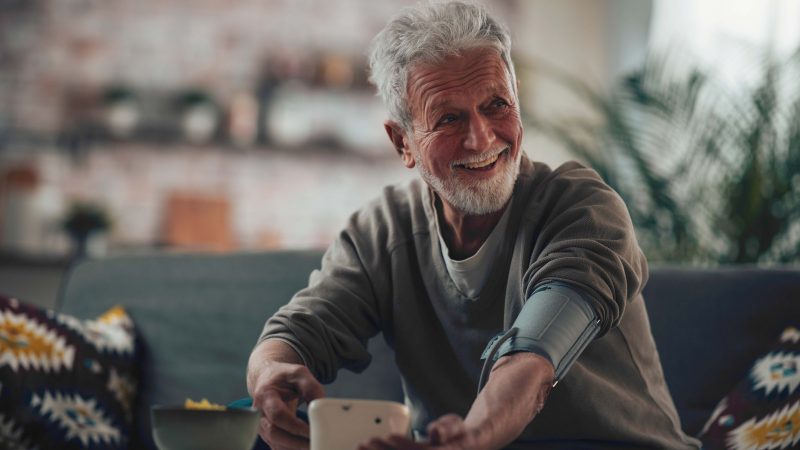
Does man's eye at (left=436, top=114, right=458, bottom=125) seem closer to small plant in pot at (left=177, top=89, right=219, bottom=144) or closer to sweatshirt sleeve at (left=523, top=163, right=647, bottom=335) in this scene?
sweatshirt sleeve at (left=523, top=163, right=647, bottom=335)

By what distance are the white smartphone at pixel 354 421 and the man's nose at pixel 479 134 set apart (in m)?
0.54

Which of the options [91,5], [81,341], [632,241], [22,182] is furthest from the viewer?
[91,5]

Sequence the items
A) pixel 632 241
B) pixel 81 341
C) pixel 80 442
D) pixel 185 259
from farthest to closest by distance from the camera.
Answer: pixel 185 259, pixel 81 341, pixel 80 442, pixel 632 241

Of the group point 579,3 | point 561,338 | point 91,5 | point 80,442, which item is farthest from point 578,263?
point 579,3

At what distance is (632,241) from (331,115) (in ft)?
13.1

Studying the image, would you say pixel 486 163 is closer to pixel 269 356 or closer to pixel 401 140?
pixel 401 140

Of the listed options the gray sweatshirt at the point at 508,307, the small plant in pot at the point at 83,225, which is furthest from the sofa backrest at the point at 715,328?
the small plant in pot at the point at 83,225

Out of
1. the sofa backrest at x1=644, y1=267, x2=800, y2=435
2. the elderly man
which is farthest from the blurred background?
the elderly man

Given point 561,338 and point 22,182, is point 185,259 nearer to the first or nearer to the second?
point 561,338

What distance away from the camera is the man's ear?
1624 mm

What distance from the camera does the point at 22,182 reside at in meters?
4.59

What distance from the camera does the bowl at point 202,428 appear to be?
3.38 feet

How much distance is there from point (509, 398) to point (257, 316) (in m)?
1.12

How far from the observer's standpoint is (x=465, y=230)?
5.24 ft
